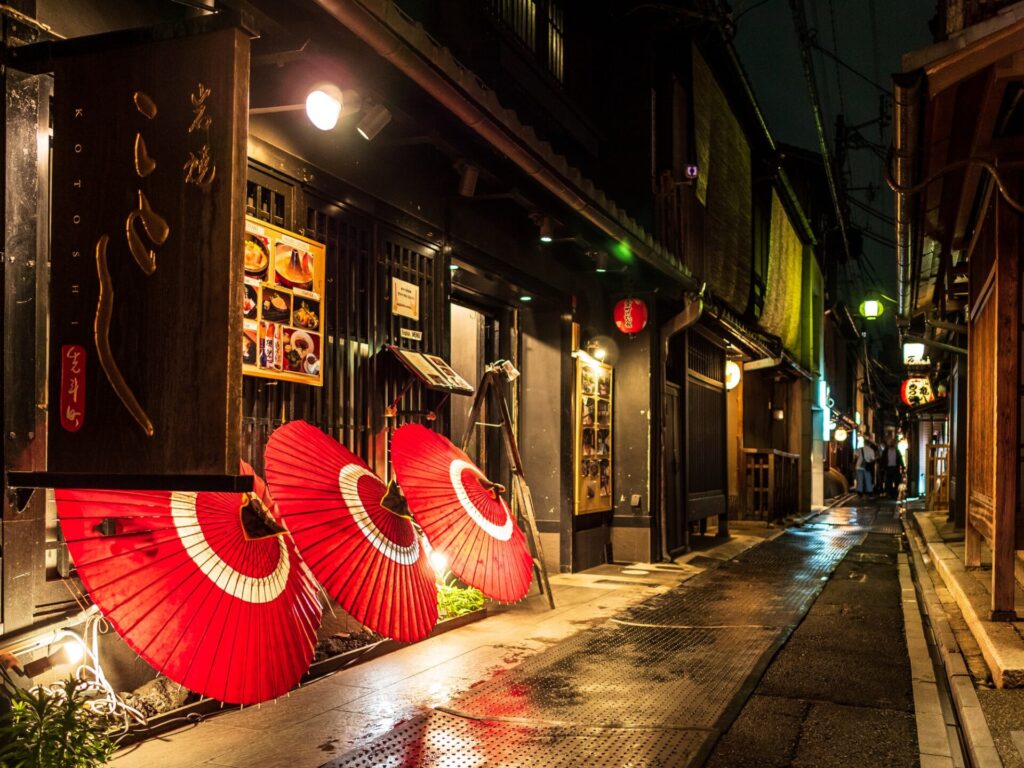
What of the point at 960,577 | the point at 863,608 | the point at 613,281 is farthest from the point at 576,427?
the point at 960,577

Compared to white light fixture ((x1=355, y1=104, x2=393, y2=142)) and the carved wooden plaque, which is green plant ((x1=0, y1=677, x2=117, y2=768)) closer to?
the carved wooden plaque

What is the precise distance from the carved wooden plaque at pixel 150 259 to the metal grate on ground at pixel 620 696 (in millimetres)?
2554

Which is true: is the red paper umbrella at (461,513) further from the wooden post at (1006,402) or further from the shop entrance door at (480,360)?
the wooden post at (1006,402)

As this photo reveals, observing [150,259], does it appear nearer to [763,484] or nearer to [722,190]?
[722,190]

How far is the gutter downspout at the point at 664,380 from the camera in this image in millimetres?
15578

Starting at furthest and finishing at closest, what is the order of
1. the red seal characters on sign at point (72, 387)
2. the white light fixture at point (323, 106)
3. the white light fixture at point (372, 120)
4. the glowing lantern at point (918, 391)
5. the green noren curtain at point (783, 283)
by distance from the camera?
the glowing lantern at point (918, 391), the green noren curtain at point (783, 283), the white light fixture at point (372, 120), the white light fixture at point (323, 106), the red seal characters on sign at point (72, 387)

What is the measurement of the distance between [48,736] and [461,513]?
419 centimetres

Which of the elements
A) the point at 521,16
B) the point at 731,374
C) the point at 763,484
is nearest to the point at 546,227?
the point at 521,16

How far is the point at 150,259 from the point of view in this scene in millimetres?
4254

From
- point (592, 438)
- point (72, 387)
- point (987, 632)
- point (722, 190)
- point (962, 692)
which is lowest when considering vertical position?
point (962, 692)

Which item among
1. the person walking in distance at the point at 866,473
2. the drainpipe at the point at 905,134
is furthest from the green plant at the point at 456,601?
the person walking in distance at the point at 866,473

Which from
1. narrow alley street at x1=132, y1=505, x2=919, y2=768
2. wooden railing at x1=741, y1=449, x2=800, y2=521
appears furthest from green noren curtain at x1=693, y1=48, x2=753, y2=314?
narrow alley street at x1=132, y1=505, x2=919, y2=768

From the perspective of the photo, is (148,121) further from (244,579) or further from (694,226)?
(694,226)

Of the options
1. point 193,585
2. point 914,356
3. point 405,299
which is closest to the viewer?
point 193,585
